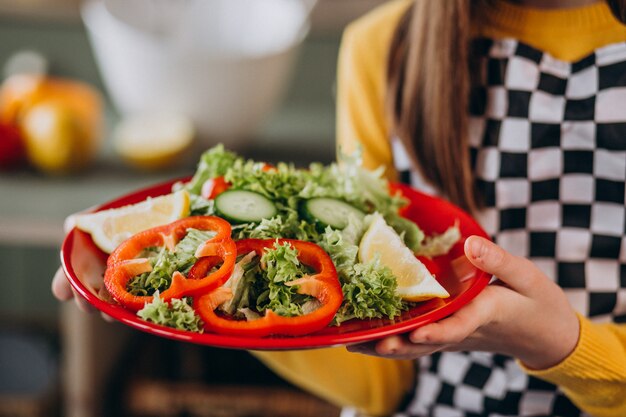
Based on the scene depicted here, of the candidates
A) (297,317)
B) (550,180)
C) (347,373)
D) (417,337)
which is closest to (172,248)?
(297,317)

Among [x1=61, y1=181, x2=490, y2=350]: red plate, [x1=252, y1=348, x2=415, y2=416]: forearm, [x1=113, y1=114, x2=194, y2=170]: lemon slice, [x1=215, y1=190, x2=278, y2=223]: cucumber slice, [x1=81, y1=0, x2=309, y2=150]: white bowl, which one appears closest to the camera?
[x1=61, y1=181, x2=490, y2=350]: red plate

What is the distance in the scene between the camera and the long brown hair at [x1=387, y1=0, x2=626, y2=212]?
117 cm

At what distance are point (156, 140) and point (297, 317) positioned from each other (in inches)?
46.6

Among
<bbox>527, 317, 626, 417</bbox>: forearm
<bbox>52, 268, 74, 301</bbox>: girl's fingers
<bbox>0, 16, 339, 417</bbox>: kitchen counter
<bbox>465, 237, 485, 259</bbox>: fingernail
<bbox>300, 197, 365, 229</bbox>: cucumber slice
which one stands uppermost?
<bbox>465, 237, 485, 259</bbox>: fingernail

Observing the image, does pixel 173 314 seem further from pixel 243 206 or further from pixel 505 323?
pixel 505 323

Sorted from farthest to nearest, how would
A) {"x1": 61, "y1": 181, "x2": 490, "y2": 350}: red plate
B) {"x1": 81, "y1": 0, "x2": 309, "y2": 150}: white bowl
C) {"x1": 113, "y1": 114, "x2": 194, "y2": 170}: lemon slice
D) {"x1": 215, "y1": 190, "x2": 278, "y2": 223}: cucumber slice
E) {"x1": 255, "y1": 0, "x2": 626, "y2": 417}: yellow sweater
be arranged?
1. {"x1": 113, "y1": 114, "x2": 194, "y2": 170}: lemon slice
2. {"x1": 81, "y1": 0, "x2": 309, "y2": 150}: white bowl
3. {"x1": 255, "y1": 0, "x2": 626, "y2": 417}: yellow sweater
4. {"x1": 215, "y1": 190, "x2": 278, "y2": 223}: cucumber slice
5. {"x1": 61, "y1": 181, "x2": 490, "y2": 350}: red plate

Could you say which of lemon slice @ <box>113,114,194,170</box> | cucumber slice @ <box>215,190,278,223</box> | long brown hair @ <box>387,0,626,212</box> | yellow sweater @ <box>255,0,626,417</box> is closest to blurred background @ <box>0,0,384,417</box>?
lemon slice @ <box>113,114,194,170</box>

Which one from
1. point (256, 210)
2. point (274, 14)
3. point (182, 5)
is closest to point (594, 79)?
point (256, 210)

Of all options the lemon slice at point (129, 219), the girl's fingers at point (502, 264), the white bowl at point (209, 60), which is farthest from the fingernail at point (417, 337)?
the white bowl at point (209, 60)

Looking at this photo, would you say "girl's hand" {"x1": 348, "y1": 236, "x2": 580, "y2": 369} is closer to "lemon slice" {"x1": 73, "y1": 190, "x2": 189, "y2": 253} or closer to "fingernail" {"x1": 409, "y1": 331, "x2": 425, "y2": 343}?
"fingernail" {"x1": 409, "y1": 331, "x2": 425, "y2": 343}

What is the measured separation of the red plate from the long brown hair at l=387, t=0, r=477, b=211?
5.3 inches

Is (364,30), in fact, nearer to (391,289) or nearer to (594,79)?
(594,79)

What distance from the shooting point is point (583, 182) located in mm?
1150

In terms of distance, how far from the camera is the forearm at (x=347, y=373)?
125 cm
